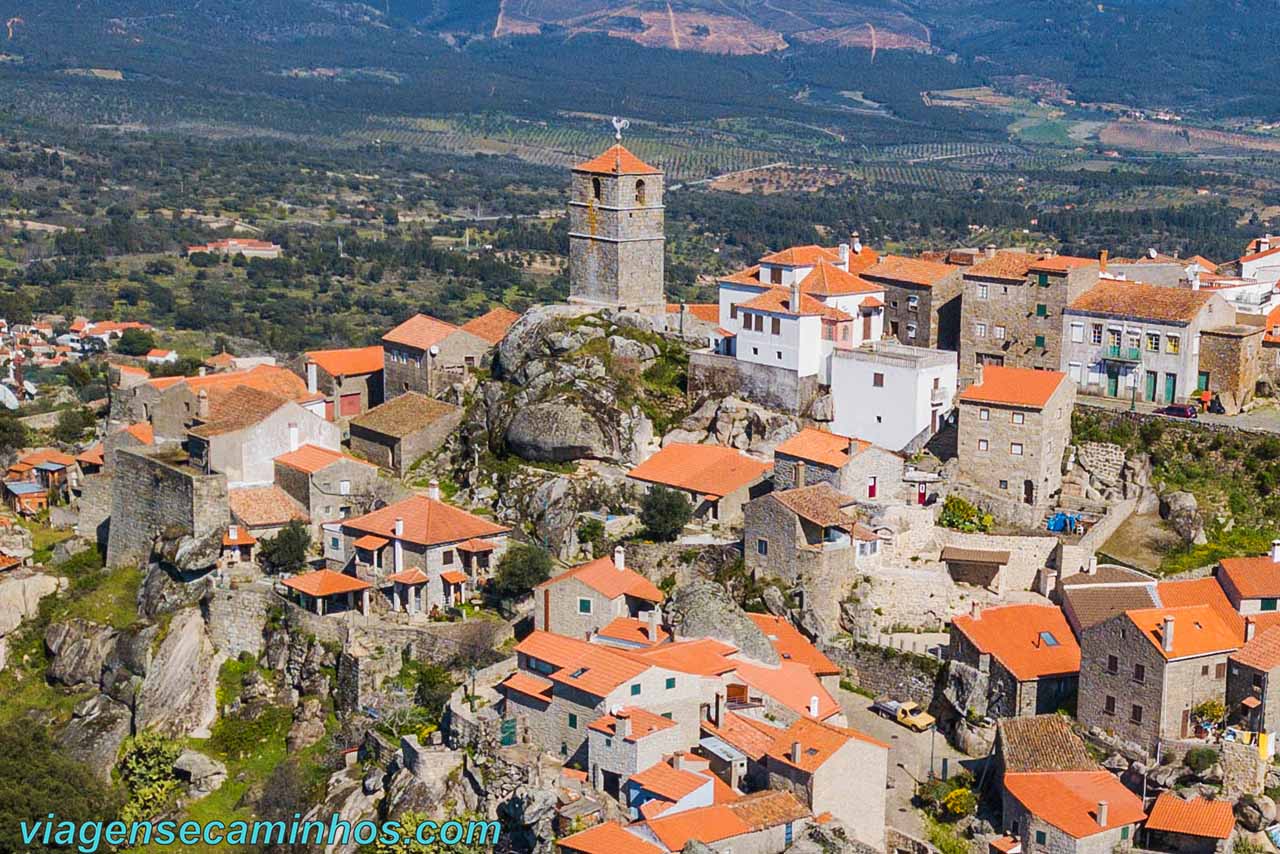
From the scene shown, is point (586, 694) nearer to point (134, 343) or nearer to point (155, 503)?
point (155, 503)

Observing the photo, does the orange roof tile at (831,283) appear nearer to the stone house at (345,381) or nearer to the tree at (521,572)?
the tree at (521,572)

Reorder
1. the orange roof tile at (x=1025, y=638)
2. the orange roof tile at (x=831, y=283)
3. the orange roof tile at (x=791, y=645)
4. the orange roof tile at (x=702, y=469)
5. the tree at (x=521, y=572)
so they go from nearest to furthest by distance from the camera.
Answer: the orange roof tile at (x=1025, y=638)
the orange roof tile at (x=791, y=645)
the tree at (x=521, y=572)
the orange roof tile at (x=702, y=469)
the orange roof tile at (x=831, y=283)

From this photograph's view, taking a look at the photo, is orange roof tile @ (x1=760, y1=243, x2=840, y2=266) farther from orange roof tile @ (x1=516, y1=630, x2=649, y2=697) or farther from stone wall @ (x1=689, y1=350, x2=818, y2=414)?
orange roof tile @ (x1=516, y1=630, x2=649, y2=697)

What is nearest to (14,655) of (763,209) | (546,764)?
(546,764)

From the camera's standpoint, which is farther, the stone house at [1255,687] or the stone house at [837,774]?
the stone house at [1255,687]

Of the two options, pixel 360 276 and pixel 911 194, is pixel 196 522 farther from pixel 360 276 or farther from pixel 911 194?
pixel 911 194

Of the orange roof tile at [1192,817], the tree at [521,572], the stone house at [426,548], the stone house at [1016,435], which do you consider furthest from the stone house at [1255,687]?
the stone house at [426,548]
